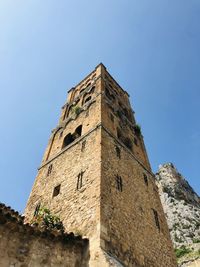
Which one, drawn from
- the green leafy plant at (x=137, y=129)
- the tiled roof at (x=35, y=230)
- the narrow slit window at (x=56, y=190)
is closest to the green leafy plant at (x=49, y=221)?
the tiled roof at (x=35, y=230)

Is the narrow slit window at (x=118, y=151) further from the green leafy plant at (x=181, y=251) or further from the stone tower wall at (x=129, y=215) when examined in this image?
the green leafy plant at (x=181, y=251)

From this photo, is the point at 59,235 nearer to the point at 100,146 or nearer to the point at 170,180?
the point at 100,146

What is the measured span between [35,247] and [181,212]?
2961cm

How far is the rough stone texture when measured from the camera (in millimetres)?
8422

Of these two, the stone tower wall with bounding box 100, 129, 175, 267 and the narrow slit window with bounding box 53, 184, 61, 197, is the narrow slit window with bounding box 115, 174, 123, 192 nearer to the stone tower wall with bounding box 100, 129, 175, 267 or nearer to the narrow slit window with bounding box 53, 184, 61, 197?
the stone tower wall with bounding box 100, 129, 175, 267

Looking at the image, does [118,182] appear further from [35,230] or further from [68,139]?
[68,139]

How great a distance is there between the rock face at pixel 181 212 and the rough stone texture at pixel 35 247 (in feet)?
66.4

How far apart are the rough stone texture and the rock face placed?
20.2 m

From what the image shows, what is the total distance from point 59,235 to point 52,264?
104 cm

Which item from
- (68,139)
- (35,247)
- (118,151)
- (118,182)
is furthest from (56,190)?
(68,139)

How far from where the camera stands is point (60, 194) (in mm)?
13617

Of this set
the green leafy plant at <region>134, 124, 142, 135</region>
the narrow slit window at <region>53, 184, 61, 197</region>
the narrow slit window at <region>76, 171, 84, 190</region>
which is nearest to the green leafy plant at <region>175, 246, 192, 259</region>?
the green leafy plant at <region>134, 124, 142, 135</region>

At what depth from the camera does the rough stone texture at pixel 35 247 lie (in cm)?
842

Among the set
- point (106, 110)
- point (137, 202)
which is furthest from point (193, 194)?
point (137, 202)
